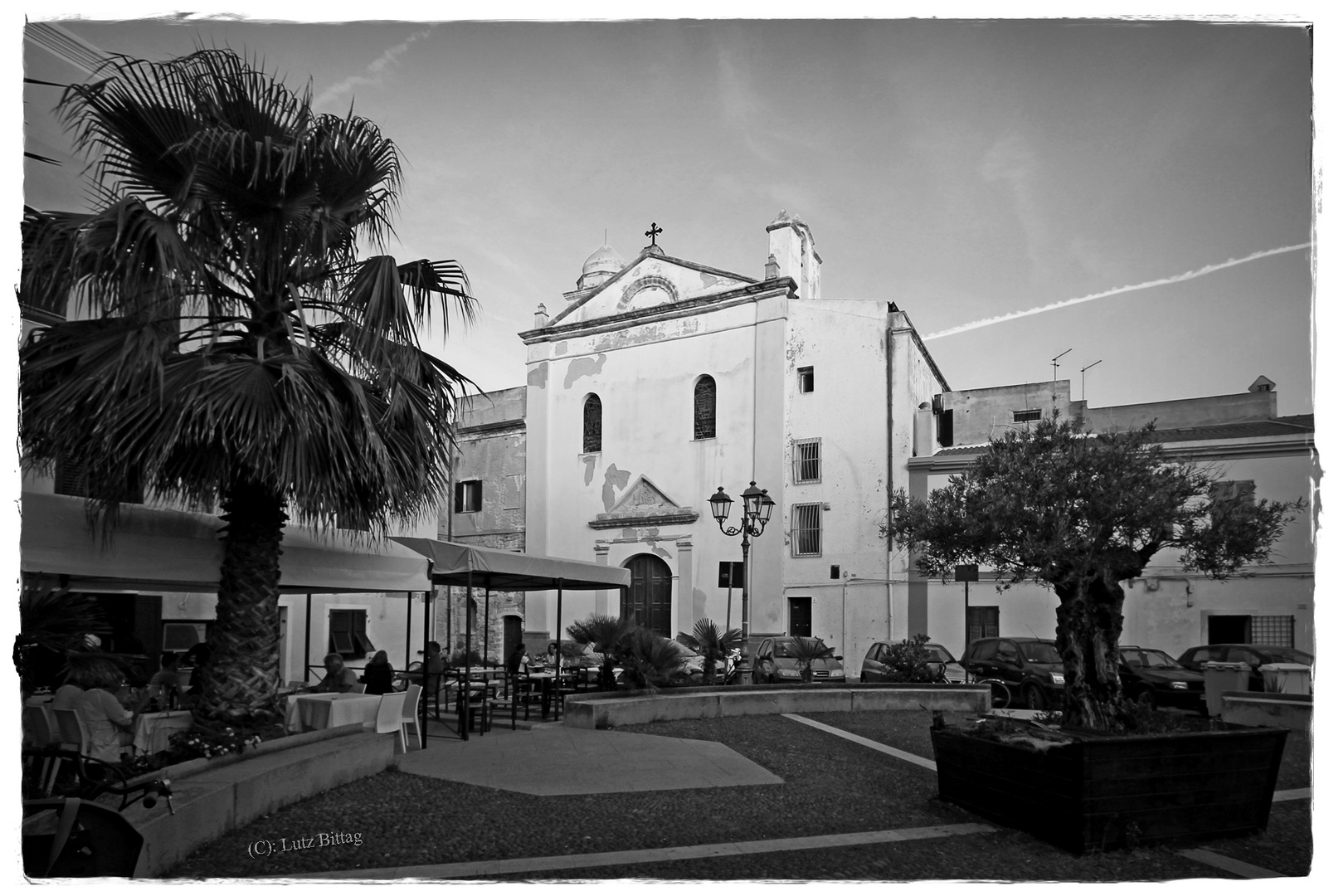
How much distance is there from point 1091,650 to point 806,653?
1392 centimetres

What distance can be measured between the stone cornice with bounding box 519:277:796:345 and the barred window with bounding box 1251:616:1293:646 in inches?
590

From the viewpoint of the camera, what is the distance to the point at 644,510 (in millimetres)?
31500

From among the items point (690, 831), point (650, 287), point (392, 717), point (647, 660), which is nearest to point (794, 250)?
point (650, 287)

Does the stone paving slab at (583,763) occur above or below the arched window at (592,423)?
below

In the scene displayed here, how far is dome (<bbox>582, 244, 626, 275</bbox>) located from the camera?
37625 mm

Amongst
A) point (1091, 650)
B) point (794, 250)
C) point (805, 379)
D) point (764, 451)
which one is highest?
point (794, 250)

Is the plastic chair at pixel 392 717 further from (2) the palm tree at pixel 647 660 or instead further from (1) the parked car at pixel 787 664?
(1) the parked car at pixel 787 664

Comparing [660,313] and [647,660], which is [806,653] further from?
[660,313]

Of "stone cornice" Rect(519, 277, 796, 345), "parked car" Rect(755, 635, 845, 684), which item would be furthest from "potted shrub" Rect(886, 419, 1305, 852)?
"stone cornice" Rect(519, 277, 796, 345)

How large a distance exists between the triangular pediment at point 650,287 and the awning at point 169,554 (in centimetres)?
2154

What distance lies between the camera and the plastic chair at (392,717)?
33.6 feet

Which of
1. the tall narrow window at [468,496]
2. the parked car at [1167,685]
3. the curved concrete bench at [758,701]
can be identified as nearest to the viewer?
the curved concrete bench at [758,701]

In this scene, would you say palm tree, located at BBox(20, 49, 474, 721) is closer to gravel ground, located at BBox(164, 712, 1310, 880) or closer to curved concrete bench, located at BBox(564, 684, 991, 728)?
gravel ground, located at BBox(164, 712, 1310, 880)

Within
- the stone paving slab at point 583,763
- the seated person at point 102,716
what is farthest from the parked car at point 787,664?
the seated person at point 102,716
